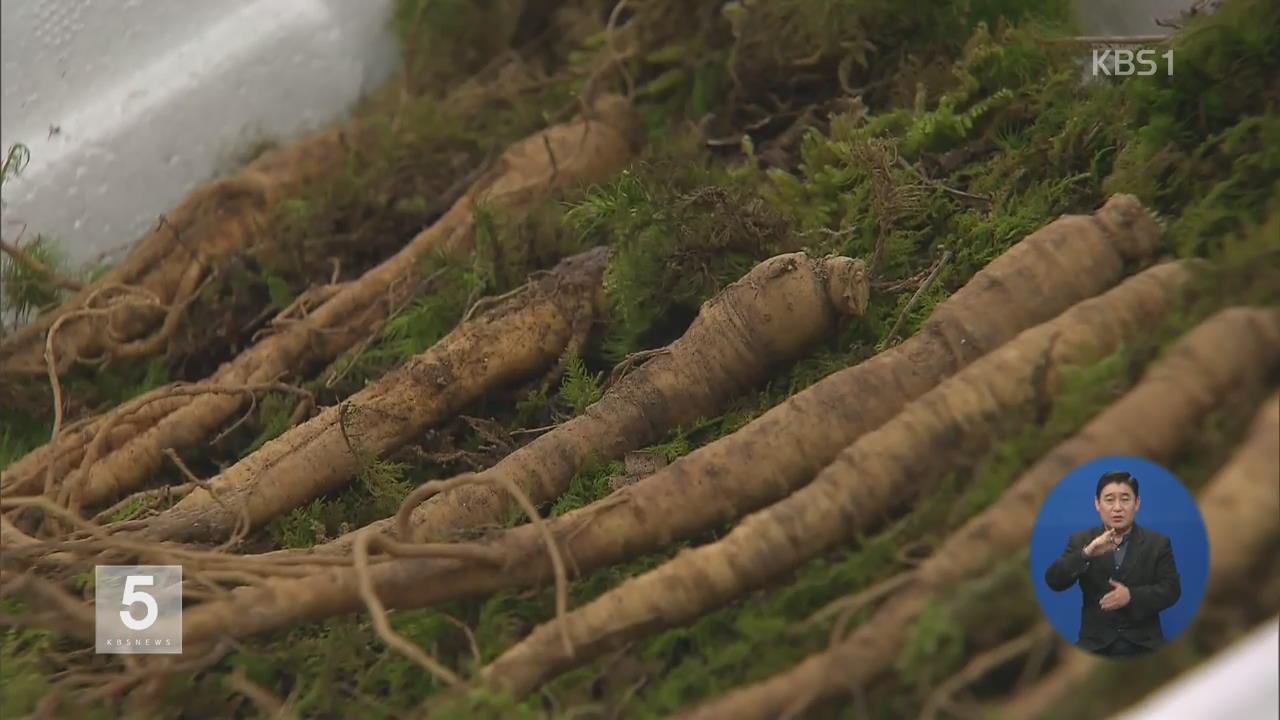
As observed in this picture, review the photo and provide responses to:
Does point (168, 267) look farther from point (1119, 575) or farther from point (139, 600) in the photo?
point (1119, 575)

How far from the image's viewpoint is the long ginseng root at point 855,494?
1393 mm

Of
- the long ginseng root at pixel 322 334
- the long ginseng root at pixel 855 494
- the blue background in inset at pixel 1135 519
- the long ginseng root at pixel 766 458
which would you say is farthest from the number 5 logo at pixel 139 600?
the blue background in inset at pixel 1135 519

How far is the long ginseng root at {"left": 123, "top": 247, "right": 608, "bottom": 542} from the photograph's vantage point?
75.6 inches

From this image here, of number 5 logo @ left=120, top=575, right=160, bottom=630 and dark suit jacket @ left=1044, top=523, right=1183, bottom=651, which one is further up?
number 5 logo @ left=120, top=575, right=160, bottom=630

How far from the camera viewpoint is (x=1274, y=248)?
132 centimetres

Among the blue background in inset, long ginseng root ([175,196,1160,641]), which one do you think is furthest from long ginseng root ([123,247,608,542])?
the blue background in inset

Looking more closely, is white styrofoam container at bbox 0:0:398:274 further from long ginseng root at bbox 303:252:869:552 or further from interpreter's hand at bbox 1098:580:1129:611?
interpreter's hand at bbox 1098:580:1129:611

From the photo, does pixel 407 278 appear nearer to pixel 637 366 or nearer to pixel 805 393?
pixel 637 366

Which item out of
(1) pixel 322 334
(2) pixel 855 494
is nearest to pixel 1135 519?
(2) pixel 855 494

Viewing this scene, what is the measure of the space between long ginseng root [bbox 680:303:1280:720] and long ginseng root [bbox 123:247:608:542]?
0.97 metres

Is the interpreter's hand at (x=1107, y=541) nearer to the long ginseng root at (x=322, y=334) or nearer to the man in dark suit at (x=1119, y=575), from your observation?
the man in dark suit at (x=1119, y=575)

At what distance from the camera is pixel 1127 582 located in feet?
4.07

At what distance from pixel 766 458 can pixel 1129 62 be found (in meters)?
1.16

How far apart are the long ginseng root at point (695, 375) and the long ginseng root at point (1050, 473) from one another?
585 mm
